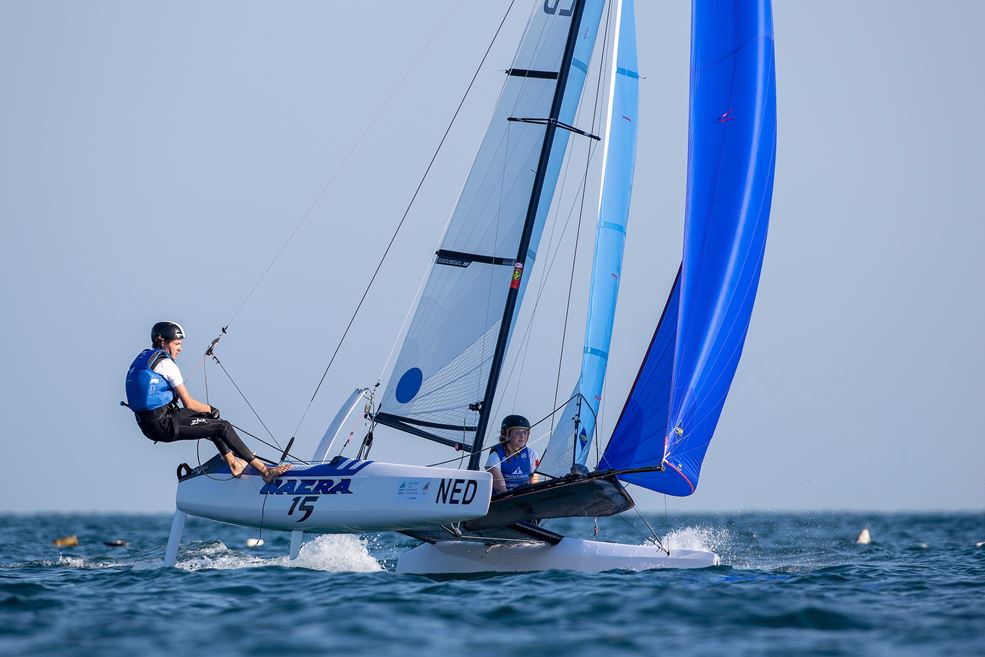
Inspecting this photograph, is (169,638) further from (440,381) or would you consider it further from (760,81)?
(760,81)

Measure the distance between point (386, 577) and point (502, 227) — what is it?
3794 mm

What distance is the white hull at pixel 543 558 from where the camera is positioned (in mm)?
10719

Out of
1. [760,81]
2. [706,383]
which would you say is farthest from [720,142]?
[706,383]

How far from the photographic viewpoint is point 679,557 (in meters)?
10.7

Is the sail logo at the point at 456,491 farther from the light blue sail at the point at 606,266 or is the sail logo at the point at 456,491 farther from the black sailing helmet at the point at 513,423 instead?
the light blue sail at the point at 606,266

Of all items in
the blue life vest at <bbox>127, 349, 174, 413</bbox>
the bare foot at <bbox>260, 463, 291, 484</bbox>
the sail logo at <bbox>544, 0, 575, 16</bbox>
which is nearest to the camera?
the blue life vest at <bbox>127, 349, 174, 413</bbox>

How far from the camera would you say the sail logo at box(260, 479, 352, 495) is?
10.5 metres

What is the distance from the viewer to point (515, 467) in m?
11.2

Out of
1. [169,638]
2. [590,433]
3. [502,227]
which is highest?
[502,227]

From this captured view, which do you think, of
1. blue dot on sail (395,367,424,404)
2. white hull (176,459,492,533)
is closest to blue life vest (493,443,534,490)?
white hull (176,459,492,533)

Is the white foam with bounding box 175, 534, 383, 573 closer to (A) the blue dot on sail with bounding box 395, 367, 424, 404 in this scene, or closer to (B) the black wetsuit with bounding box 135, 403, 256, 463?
(B) the black wetsuit with bounding box 135, 403, 256, 463

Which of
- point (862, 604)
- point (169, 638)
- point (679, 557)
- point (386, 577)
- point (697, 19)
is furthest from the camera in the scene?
point (697, 19)

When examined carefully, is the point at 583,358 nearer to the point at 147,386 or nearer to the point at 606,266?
the point at 606,266

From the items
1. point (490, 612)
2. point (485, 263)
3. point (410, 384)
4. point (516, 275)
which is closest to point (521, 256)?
point (516, 275)
